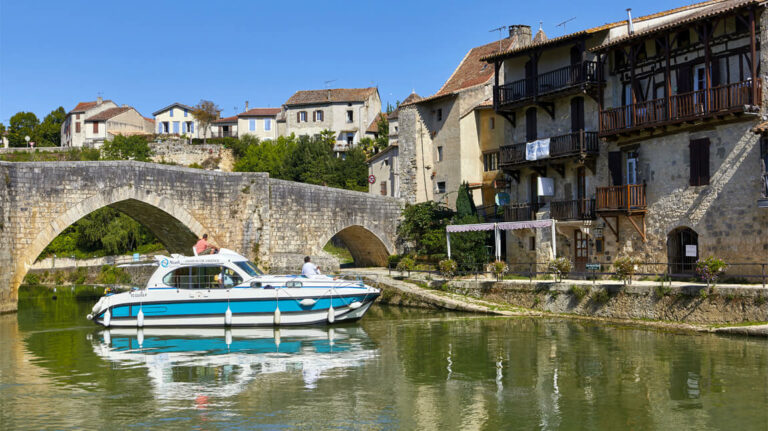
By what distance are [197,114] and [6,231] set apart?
48420mm

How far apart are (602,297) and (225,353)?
10.2m

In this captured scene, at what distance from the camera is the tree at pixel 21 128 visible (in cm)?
7331

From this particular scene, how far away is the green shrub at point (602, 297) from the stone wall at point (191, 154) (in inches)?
1777

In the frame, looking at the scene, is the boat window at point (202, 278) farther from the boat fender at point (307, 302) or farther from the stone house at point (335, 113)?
the stone house at point (335, 113)

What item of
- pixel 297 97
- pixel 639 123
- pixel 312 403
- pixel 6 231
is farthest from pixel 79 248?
pixel 312 403

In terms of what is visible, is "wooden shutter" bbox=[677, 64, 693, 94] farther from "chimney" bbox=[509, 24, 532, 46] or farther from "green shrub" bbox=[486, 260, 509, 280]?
"chimney" bbox=[509, 24, 532, 46]

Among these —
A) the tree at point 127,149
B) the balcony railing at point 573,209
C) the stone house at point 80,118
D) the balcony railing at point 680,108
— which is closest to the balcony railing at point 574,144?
the balcony railing at point 680,108

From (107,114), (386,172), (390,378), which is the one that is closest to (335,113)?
(107,114)

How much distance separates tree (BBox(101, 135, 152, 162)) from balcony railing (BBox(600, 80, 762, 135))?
41.6m

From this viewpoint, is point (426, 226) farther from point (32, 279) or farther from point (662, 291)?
point (32, 279)

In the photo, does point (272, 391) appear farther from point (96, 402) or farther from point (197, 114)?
point (197, 114)

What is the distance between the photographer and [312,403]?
12.8 meters

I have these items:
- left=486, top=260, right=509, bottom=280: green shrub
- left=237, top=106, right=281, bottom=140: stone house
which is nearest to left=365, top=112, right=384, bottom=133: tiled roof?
left=237, top=106, right=281, bottom=140: stone house

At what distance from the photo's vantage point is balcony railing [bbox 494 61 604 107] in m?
26.8
